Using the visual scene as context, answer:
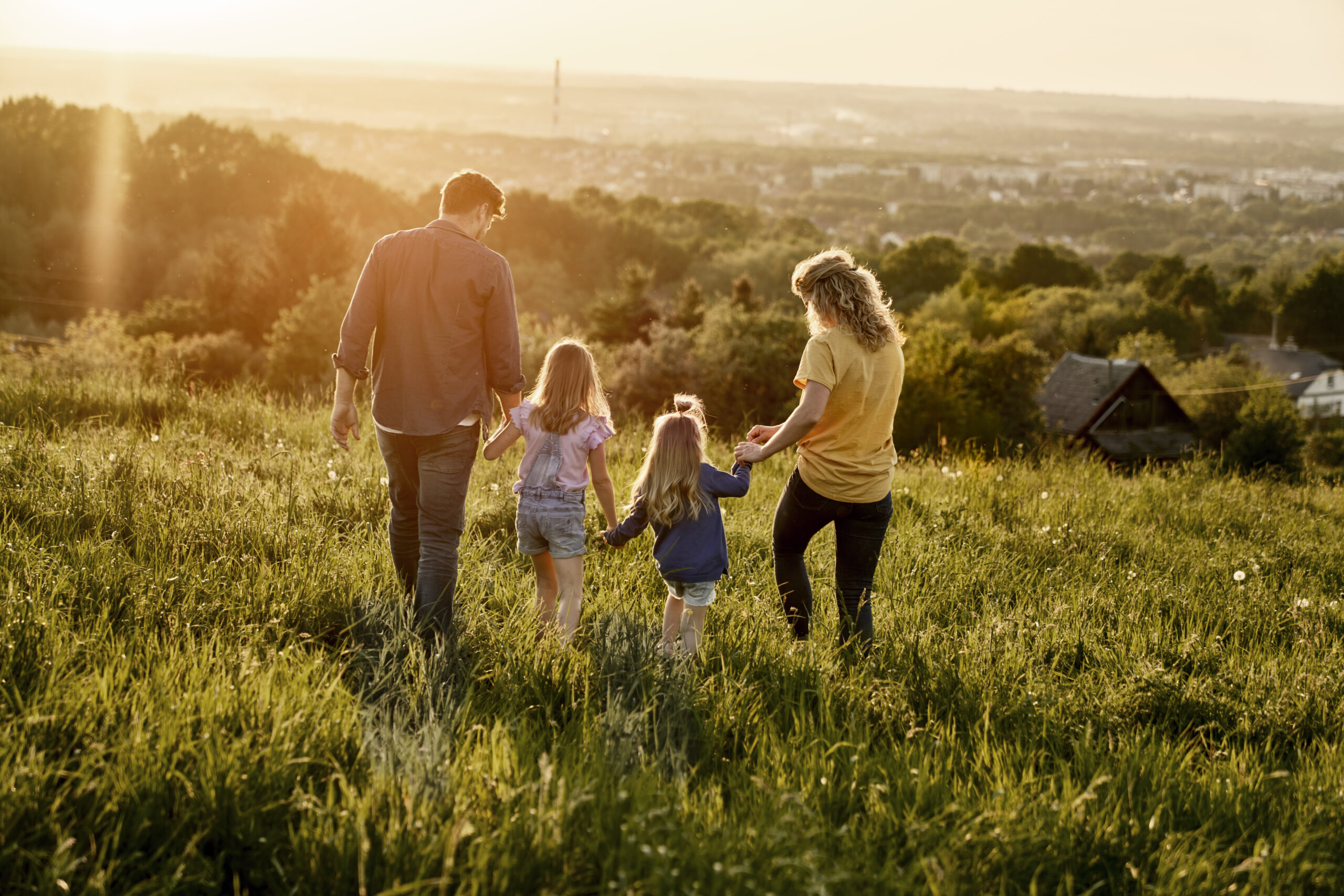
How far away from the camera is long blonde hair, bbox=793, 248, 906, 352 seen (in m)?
3.66


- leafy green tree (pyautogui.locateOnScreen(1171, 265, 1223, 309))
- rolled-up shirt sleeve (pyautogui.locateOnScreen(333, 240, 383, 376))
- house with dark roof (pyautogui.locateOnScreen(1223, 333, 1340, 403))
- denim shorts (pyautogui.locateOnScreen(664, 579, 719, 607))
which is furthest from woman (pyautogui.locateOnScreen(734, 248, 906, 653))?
leafy green tree (pyautogui.locateOnScreen(1171, 265, 1223, 309))

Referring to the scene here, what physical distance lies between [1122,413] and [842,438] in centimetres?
4066

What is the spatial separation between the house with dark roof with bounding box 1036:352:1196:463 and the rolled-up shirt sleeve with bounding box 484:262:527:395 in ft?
125

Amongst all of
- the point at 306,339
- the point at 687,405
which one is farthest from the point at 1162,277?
the point at 687,405

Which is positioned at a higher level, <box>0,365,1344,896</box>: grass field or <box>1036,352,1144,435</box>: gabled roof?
<box>0,365,1344,896</box>: grass field

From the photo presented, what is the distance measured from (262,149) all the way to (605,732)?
242 feet

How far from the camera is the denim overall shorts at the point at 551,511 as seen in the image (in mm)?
3693

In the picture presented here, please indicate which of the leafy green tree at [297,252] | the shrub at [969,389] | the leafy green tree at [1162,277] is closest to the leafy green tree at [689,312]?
the shrub at [969,389]

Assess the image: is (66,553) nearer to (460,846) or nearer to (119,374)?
(460,846)

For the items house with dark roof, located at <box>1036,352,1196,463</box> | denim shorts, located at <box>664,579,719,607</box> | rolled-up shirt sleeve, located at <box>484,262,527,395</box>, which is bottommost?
house with dark roof, located at <box>1036,352,1196,463</box>

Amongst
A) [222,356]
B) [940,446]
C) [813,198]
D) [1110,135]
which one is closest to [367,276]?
[940,446]

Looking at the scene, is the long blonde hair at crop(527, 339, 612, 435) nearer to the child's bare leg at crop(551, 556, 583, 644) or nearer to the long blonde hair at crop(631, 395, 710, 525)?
the long blonde hair at crop(631, 395, 710, 525)

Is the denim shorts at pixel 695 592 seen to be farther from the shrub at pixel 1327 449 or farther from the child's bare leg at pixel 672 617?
the shrub at pixel 1327 449

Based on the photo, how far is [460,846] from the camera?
2.02 m
